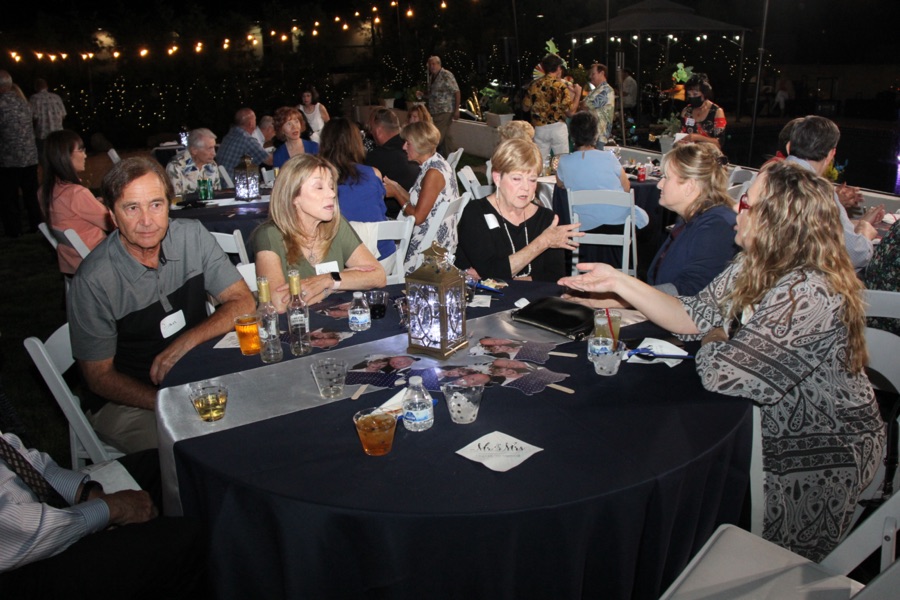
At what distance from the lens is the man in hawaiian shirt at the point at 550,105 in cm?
868

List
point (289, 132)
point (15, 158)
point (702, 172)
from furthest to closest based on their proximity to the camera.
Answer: point (15, 158)
point (289, 132)
point (702, 172)

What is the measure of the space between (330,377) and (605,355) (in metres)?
0.87

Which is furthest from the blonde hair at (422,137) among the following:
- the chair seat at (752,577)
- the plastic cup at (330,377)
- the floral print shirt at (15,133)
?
the floral print shirt at (15,133)

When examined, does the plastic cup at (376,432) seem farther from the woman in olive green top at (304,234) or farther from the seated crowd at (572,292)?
the woman in olive green top at (304,234)

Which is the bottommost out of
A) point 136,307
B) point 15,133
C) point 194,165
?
point 136,307

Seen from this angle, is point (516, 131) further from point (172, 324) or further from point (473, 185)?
point (172, 324)

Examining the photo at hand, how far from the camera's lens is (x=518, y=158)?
3461 millimetres

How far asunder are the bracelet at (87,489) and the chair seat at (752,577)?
1708 mm

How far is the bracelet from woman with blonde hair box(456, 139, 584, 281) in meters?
1.86

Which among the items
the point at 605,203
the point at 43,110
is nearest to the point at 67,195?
the point at 605,203

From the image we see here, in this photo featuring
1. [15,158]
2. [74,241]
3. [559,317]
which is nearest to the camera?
[559,317]

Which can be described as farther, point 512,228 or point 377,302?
point 512,228

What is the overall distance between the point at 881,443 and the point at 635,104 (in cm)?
1437

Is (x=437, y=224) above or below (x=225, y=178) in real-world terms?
below
